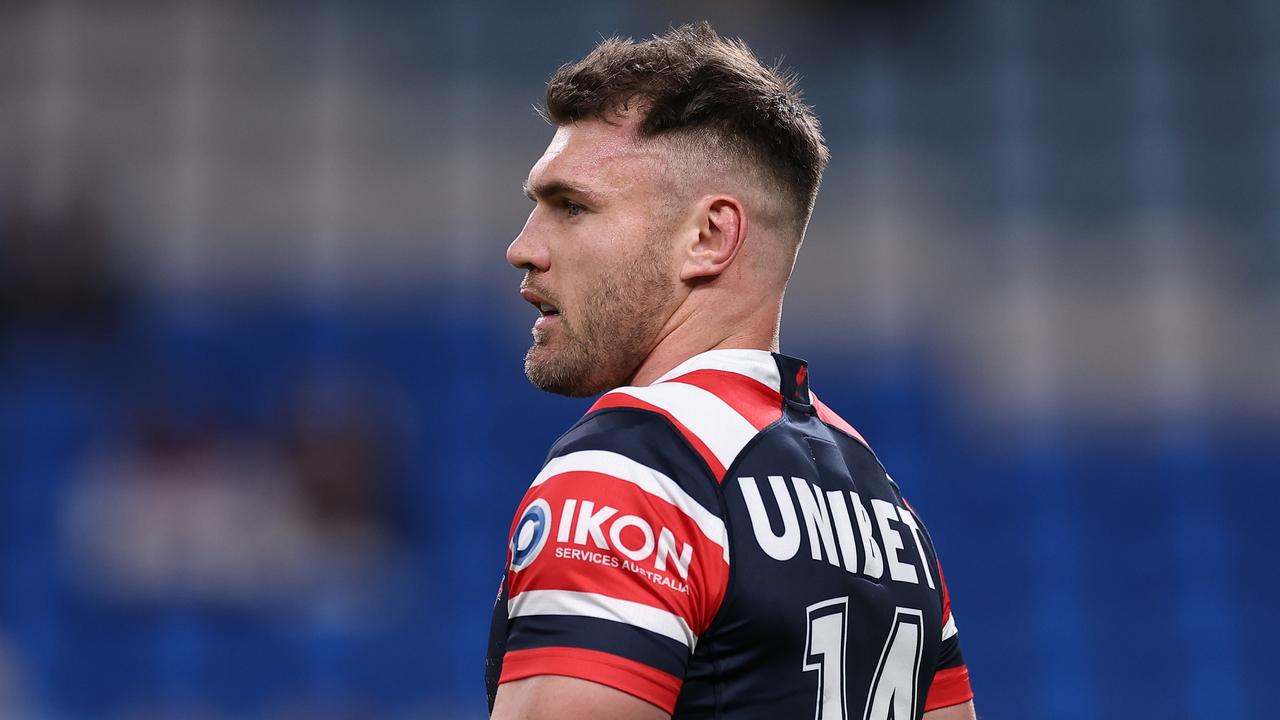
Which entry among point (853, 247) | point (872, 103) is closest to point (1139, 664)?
point (853, 247)

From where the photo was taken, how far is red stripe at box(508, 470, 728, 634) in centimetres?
138

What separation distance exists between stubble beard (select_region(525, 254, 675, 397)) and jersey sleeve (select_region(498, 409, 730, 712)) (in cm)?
28

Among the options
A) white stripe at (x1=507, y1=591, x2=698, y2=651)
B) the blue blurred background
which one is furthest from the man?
the blue blurred background

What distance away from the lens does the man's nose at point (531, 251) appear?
5.78 feet

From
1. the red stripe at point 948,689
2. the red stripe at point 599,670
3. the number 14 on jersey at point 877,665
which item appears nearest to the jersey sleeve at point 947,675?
the red stripe at point 948,689

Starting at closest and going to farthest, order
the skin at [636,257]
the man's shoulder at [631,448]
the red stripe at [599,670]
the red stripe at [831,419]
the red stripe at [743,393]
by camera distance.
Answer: the red stripe at [599,670]
the man's shoulder at [631,448]
the red stripe at [743,393]
the skin at [636,257]
the red stripe at [831,419]

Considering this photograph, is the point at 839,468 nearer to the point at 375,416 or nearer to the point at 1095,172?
the point at 375,416

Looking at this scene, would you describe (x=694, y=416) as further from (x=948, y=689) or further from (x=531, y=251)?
(x=948, y=689)

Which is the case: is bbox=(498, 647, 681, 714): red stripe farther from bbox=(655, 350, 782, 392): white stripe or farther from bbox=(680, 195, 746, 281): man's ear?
bbox=(680, 195, 746, 281): man's ear

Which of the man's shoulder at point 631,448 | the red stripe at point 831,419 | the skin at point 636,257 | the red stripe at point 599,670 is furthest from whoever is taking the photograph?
the red stripe at point 831,419

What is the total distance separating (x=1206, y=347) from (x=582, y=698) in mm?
6810

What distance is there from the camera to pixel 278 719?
638 centimetres

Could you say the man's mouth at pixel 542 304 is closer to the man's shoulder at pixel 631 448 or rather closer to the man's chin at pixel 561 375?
the man's chin at pixel 561 375

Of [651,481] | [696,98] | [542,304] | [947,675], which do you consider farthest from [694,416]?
[947,675]
